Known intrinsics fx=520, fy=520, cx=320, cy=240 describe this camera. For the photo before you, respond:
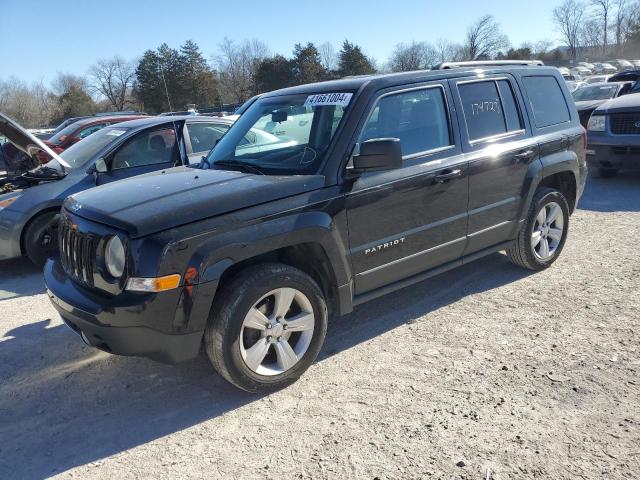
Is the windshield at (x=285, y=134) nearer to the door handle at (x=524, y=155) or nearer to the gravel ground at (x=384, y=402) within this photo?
the gravel ground at (x=384, y=402)

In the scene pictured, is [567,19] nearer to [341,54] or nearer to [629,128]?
[341,54]

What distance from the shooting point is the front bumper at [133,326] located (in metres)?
2.81

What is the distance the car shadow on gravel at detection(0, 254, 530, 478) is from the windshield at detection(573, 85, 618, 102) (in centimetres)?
1190

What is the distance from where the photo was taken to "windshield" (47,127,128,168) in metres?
6.35

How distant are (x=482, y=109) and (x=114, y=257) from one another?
3.15 m

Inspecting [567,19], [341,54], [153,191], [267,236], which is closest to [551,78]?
[267,236]

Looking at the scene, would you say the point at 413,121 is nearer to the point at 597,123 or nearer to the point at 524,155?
the point at 524,155

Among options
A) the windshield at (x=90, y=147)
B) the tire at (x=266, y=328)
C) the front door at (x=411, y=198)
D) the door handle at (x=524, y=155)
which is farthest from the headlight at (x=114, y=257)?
the windshield at (x=90, y=147)

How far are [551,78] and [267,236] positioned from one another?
3.69 m

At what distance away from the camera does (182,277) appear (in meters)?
2.84

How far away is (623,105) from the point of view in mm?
8859

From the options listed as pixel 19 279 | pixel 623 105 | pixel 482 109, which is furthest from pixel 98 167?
pixel 623 105

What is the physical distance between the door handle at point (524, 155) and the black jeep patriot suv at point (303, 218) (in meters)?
0.03

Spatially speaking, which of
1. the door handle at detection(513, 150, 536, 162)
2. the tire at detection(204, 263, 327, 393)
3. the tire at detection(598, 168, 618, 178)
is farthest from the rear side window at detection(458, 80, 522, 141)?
the tire at detection(598, 168, 618, 178)
